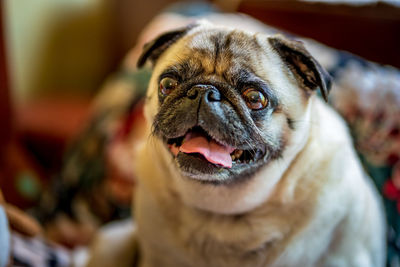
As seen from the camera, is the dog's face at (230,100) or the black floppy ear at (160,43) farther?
the black floppy ear at (160,43)

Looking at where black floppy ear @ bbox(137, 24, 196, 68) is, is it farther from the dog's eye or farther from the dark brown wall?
the dark brown wall

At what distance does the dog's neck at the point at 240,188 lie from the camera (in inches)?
37.2

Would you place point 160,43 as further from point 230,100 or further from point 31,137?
point 31,137

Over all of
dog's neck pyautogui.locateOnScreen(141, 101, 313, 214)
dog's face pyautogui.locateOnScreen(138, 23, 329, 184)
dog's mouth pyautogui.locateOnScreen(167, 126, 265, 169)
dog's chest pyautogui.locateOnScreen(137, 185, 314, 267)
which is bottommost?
dog's chest pyautogui.locateOnScreen(137, 185, 314, 267)

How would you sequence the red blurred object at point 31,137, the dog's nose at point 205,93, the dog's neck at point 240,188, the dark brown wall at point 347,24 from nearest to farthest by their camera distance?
the dog's nose at point 205,93
the dog's neck at point 240,188
the dark brown wall at point 347,24
the red blurred object at point 31,137

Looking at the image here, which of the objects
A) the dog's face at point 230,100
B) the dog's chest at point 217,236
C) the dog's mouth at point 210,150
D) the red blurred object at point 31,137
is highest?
the dog's face at point 230,100

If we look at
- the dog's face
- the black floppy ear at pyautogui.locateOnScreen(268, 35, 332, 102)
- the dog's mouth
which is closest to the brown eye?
the dog's face

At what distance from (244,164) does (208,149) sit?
0.09 meters

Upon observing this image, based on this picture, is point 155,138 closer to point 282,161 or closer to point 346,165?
point 282,161

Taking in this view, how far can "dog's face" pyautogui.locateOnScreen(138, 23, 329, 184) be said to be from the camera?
32.7 inches

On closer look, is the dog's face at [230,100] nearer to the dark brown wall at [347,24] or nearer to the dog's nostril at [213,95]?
the dog's nostril at [213,95]

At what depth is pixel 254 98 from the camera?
0.86 metres

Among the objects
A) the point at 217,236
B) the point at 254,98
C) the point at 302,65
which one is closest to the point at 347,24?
the point at 302,65

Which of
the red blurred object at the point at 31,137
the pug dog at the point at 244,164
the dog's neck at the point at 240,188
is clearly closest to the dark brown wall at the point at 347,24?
the pug dog at the point at 244,164
